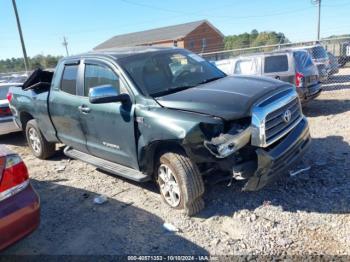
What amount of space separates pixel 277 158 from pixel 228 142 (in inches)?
24.6

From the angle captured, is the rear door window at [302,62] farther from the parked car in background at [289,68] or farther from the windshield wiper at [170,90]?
the windshield wiper at [170,90]

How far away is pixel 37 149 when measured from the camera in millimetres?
6938

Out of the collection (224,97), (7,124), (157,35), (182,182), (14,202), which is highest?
(157,35)

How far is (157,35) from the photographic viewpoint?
148ft

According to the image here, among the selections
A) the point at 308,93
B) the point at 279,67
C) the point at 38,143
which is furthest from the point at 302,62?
the point at 38,143

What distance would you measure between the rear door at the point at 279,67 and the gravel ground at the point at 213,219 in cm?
373

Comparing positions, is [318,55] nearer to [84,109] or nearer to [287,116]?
[287,116]

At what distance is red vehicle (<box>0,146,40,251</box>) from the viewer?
2.93 m

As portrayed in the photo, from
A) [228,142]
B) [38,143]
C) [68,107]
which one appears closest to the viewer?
[228,142]

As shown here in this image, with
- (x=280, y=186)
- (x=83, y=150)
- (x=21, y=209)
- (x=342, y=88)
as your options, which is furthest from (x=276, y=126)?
(x=342, y=88)

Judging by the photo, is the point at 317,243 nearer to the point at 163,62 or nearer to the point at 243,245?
the point at 243,245

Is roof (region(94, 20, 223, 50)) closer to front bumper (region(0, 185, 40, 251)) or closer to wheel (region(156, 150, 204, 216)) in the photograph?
wheel (region(156, 150, 204, 216))

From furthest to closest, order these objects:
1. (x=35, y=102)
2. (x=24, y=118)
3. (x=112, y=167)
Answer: (x=24, y=118)
(x=35, y=102)
(x=112, y=167)

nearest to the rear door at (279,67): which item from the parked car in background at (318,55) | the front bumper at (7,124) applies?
the parked car in background at (318,55)
